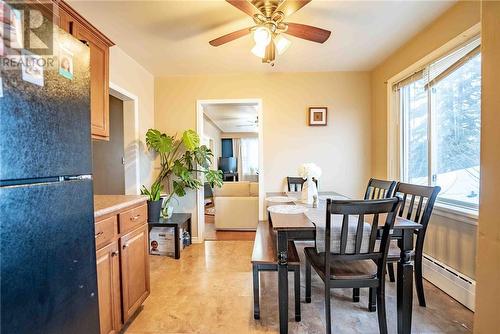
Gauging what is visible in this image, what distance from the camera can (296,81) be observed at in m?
3.63

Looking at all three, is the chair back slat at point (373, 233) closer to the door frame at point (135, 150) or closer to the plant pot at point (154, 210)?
the plant pot at point (154, 210)

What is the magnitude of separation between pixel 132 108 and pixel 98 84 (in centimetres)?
141

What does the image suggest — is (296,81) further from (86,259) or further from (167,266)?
(86,259)

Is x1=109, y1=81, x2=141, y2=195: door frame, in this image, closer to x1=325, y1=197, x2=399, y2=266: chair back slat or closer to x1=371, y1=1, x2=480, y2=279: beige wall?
x1=325, y1=197, x2=399, y2=266: chair back slat

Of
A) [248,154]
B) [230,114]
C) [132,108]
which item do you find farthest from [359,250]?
[248,154]

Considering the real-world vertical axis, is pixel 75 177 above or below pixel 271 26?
below

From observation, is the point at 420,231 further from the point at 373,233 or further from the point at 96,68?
the point at 96,68

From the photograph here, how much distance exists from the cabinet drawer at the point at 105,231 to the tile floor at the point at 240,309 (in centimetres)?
80

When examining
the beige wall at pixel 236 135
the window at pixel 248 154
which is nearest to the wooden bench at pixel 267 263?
the window at pixel 248 154

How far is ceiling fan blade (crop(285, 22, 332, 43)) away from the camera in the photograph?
1895 mm

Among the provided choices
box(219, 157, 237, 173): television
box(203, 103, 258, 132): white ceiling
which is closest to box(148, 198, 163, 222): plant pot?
box(203, 103, 258, 132): white ceiling

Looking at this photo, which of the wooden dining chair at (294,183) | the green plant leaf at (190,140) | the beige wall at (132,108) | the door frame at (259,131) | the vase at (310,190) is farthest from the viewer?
the door frame at (259,131)

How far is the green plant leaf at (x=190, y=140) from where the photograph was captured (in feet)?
11.1

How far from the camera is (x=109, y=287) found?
4.84ft
